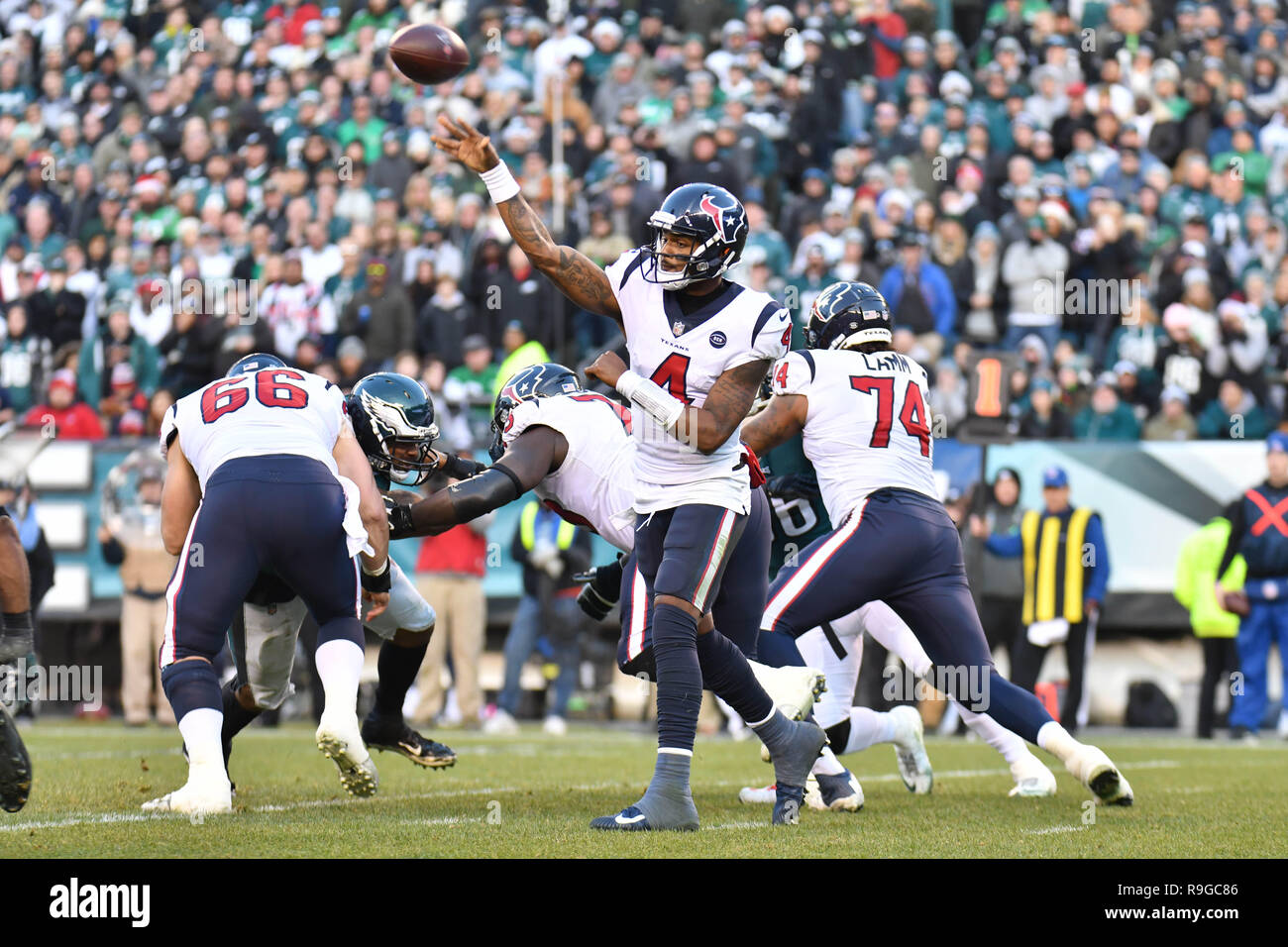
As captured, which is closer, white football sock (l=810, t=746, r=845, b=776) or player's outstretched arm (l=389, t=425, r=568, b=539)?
player's outstretched arm (l=389, t=425, r=568, b=539)

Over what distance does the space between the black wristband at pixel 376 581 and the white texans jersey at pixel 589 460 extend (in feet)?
→ 2.18

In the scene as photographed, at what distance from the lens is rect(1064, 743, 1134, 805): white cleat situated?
6480mm

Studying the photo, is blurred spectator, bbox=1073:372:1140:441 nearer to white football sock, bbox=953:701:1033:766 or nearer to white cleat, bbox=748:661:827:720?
white football sock, bbox=953:701:1033:766

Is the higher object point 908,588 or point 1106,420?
point 1106,420

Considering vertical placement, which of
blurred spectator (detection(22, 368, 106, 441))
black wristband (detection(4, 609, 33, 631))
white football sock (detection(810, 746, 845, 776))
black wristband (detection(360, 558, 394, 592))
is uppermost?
blurred spectator (detection(22, 368, 106, 441))

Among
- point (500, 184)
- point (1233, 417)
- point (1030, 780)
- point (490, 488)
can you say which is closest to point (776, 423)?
point (490, 488)

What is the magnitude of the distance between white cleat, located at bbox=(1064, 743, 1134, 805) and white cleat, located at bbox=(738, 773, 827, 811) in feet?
3.05

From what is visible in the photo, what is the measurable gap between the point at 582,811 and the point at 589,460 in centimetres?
126

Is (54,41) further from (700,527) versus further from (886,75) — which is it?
(700,527)

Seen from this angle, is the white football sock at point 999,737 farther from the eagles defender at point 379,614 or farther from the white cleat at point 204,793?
the white cleat at point 204,793

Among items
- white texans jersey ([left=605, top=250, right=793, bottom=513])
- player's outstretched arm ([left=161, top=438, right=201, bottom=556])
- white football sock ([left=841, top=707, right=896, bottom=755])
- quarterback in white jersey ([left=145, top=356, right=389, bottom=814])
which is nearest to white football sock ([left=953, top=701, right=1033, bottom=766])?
white football sock ([left=841, top=707, right=896, bottom=755])

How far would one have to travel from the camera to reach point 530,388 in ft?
21.6

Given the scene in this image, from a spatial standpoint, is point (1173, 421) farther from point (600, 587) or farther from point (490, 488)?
point (490, 488)
